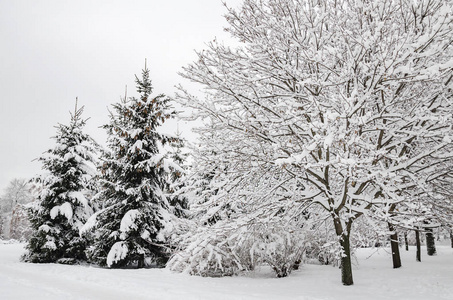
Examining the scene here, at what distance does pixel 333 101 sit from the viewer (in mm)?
7156

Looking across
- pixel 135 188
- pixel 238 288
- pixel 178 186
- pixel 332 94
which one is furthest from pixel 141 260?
pixel 332 94

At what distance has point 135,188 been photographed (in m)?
14.1

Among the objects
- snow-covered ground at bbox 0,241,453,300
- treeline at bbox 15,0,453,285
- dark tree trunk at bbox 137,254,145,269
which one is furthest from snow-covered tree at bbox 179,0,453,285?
dark tree trunk at bbox 137,254,145,269

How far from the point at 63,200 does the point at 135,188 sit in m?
4.28

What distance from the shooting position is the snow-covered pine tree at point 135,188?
1354cm

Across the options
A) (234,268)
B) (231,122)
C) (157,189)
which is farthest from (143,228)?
(231,122)

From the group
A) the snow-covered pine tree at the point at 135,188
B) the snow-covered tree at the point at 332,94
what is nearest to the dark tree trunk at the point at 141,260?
the snow-covered pine tree at the point at 135,188

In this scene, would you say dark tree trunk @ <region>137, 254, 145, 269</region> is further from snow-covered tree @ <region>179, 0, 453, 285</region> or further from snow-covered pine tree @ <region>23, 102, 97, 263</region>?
snow-covered tree @ <region>179, 0, 453, 285</region>

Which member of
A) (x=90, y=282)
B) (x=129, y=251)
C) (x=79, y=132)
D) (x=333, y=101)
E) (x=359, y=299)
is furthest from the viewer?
(x=79, y=132)

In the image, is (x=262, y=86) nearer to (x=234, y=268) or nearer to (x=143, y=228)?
(x=234, y=268)

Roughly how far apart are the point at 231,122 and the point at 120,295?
15.6 ft

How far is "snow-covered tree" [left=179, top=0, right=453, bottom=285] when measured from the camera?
6598 mm

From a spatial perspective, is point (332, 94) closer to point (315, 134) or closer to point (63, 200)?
point (315, 134)

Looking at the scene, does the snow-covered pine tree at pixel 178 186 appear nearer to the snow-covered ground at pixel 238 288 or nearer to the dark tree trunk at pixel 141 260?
the dark tree trunk at pixel 141 260
